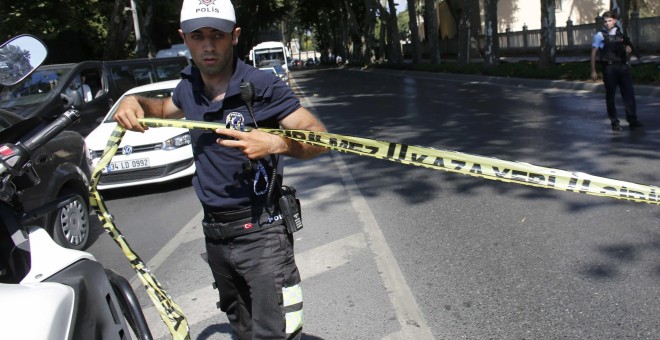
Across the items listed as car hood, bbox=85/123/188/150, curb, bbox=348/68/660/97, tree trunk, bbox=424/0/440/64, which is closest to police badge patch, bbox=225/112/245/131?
car hood, bbox=85/123/188/150

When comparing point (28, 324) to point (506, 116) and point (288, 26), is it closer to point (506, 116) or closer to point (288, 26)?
point (506, 116)

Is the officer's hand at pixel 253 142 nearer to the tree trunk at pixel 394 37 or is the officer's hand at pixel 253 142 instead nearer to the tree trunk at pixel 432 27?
the tree trunk at pixel 432 27

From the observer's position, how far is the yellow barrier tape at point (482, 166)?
103 inches

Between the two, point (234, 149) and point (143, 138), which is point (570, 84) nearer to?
point (143, 138)

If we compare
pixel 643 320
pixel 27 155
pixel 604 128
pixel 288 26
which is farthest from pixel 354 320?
pixel 288 26

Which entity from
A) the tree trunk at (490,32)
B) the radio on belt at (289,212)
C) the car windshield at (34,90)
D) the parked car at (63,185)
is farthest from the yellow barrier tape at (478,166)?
the tree trunk at (490,32)

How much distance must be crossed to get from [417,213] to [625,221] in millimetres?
1901

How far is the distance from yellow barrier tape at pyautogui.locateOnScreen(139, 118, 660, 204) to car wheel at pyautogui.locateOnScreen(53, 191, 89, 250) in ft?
11.7

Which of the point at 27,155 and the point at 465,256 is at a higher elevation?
the point at 27,155

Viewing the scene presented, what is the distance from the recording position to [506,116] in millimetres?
12719

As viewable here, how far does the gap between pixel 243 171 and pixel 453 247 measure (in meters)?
3.04

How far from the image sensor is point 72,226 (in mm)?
5988

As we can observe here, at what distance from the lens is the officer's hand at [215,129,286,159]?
2374mm

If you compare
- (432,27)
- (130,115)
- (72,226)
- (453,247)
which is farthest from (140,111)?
(432,27)
